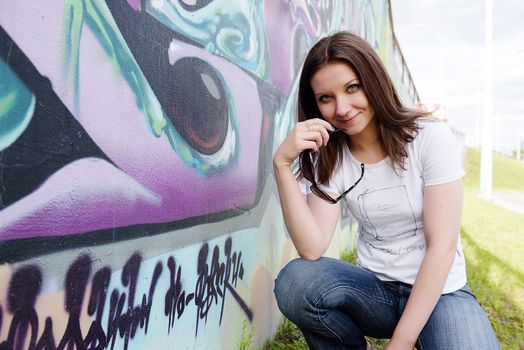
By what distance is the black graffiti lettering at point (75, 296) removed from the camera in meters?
1.01

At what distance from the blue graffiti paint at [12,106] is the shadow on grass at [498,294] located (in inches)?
104

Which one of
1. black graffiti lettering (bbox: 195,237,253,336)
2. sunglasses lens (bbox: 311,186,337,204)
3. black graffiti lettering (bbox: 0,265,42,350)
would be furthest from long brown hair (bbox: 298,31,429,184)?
black graffiti lettering (bbox: 0,265,42,350)

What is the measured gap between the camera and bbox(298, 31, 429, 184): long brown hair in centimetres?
160

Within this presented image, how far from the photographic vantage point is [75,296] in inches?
40.8

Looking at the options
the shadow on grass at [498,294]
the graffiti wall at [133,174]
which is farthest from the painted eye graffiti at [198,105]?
the shadow on grass at [498,294]

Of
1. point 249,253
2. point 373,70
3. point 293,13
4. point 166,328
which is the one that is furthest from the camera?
point 293,13

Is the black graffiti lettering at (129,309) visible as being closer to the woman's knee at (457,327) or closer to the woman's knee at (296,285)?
the woman's knee at (296,285)

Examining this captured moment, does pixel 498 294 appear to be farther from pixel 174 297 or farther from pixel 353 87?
pixel 174 297

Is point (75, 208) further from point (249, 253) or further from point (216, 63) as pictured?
point (249, 253)

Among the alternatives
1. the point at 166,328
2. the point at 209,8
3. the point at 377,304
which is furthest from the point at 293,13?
the point at 166,328

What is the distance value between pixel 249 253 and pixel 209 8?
105 centimetres

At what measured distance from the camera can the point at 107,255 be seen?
113 cm

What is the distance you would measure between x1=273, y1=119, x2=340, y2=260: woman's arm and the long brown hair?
177 mm

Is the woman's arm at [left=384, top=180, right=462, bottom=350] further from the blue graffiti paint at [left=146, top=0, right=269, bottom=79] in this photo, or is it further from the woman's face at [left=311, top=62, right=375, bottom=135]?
the blue graffiti paint at [left=146, top=0, right=269, bottom=79]
